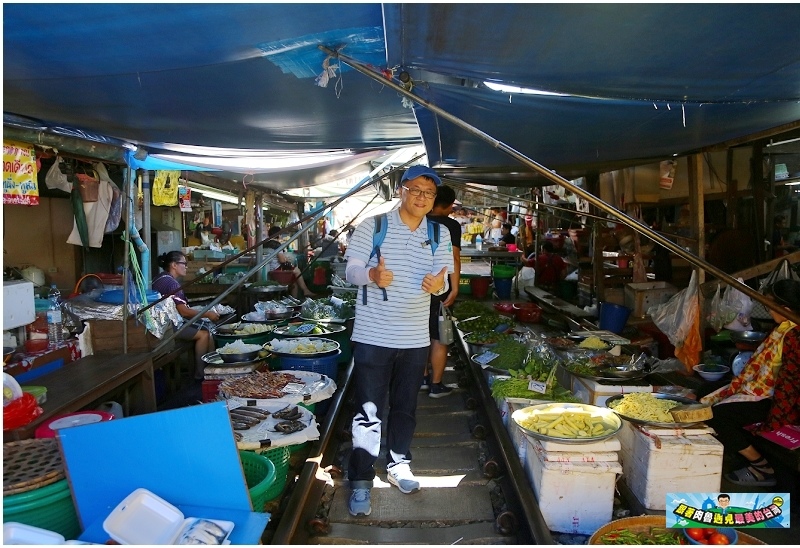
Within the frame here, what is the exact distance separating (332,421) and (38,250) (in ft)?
20.4

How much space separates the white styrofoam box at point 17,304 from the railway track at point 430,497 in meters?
2.56

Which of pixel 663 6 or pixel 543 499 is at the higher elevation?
pixel 663 6

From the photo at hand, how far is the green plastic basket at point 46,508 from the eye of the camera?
276 centimetres

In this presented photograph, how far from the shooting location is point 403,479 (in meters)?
4.29

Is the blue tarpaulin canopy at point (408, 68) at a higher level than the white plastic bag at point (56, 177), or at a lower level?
higher

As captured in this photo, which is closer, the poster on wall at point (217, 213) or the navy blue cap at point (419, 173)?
the navy blue cap at point (419, 173)

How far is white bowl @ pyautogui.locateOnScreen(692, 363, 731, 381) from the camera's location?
18.7 feet

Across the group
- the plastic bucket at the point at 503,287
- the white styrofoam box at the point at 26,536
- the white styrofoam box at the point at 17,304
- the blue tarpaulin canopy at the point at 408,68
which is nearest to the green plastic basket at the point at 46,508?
the white styrofoam box at the point at 26,536

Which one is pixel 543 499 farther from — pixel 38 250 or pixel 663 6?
pixel 38 250

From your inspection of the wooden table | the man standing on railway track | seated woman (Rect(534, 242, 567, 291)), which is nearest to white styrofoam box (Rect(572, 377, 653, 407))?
the man standing on railway track

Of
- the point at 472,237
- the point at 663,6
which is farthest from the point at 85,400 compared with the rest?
the point at 472,237

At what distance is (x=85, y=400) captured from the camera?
437 centimetres

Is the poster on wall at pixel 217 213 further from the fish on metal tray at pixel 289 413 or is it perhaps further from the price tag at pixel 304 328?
the fish on metal tray at pixel 289 413

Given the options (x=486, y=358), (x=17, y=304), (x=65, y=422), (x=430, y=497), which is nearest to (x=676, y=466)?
(x=430, y=497)
